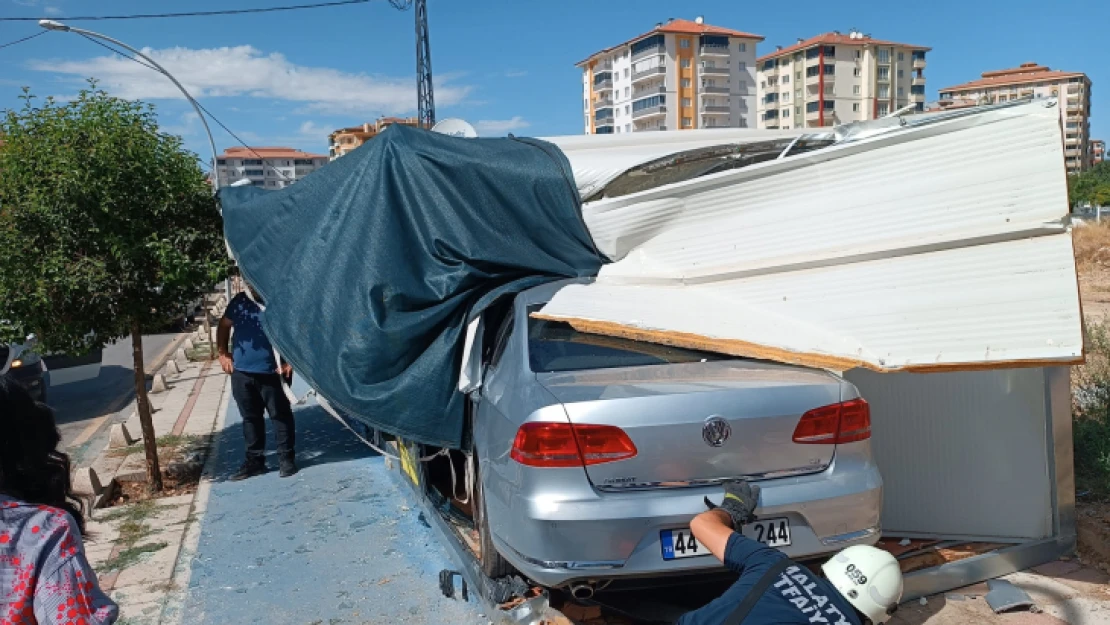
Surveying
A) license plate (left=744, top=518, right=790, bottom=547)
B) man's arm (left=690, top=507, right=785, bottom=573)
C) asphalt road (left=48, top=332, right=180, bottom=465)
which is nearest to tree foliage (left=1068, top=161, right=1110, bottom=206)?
asphalt road (left=48, top=332, right=180, bottom=465)

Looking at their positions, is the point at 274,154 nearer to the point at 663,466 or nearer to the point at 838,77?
the point at 838,77

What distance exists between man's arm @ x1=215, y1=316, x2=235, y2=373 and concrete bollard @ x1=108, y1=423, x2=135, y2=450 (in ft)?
8.51

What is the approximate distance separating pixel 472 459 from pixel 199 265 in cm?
364

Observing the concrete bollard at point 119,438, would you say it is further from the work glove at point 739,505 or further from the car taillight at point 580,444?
the work glove at point 739,505

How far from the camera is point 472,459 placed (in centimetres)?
439

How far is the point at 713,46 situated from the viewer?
3846 inches

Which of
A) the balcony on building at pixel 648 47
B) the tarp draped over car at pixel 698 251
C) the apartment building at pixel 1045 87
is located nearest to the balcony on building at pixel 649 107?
the balcony on building at pixel 648 47

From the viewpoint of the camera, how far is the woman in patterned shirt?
5.85 feet

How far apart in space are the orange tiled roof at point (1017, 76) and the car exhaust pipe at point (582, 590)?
127502 millimetres

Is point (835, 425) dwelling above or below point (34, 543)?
below

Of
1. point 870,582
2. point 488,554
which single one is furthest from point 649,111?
point 870,582

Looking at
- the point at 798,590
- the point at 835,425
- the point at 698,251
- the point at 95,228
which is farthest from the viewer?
the point at 95,228

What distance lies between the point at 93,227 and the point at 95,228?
2 centimetres

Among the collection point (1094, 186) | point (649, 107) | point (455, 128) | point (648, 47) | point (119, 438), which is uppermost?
point (648, 47)
